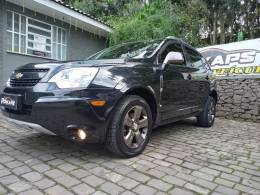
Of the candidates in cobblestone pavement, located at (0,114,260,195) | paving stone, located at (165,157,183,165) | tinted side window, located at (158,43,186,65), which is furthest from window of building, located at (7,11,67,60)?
paving stone, located at (165,157,183,165)

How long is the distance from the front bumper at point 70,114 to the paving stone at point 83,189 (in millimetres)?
526

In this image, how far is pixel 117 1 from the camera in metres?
14.1

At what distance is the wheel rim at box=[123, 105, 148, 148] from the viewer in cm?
277

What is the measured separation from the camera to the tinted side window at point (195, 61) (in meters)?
4.40

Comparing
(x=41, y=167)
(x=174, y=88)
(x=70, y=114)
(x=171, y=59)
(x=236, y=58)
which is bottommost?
(x=41, y=167)

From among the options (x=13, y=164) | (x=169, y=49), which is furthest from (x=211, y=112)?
(x=13, y=164)

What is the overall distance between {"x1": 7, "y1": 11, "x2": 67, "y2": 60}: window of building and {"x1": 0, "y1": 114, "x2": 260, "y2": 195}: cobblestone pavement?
4.64 m

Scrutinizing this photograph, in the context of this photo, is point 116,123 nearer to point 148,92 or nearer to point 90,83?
point 90,83

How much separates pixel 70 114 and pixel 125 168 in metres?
0.83

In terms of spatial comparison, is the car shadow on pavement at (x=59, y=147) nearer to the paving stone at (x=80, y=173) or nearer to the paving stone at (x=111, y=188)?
the paving stone at (x=80, y=173)

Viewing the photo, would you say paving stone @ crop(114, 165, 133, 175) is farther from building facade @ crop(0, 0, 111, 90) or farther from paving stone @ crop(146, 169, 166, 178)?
building facade @ crop(0, 0, 111, 90)

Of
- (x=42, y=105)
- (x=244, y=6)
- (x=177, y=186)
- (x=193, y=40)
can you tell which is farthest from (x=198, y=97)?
(x=244, y=6)

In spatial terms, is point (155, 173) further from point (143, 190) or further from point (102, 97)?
point (102, 97)

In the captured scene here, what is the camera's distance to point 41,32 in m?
8.20
